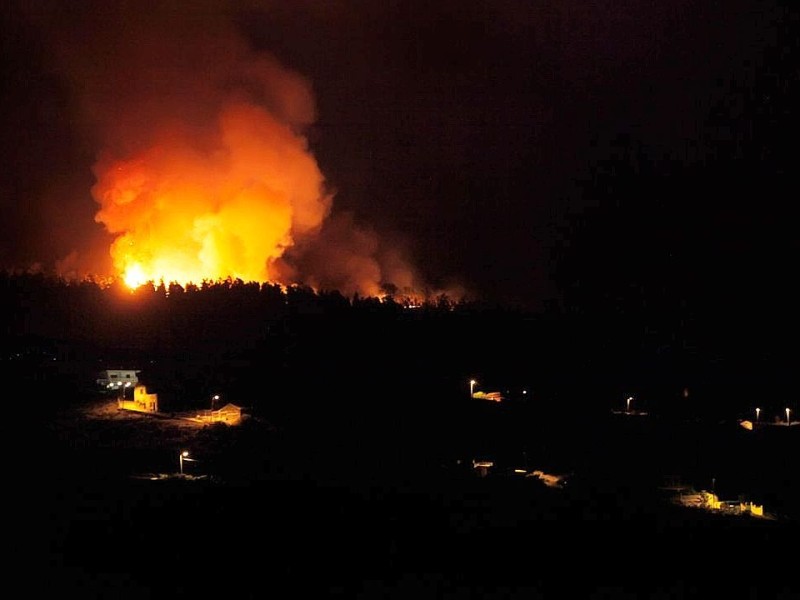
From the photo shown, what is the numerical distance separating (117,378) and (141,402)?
15.2ft

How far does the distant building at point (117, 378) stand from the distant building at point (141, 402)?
3750 millimetres

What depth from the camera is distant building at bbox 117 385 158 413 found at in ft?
87.6

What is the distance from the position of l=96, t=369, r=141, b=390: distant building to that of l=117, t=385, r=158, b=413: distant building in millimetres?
3750

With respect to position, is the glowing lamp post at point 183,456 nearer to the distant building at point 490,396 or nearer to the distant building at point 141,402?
the distant building at point 141,402

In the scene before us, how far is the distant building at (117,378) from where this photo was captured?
3075 centimetres

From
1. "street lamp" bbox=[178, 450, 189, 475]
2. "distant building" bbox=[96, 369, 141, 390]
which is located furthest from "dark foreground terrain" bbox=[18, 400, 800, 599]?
"distant building" bbox=[96, 369, 141, 390]

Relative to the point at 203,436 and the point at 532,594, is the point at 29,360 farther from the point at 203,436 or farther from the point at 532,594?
the point at 532,594

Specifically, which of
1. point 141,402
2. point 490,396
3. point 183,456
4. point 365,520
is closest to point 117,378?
point 141,402

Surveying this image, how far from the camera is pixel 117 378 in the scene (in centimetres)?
3094

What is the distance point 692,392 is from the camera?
35.5 meters

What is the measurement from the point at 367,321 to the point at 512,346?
773cm

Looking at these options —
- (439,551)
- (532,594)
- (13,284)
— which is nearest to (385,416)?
(439,551)

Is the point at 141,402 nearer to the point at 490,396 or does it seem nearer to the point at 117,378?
the point at 117,378

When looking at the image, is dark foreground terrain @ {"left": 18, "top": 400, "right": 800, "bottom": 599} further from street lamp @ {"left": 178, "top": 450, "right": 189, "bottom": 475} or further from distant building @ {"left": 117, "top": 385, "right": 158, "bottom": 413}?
distant building @ {"left": 117, "top": 385, "right": 158, "bottom": 413}
